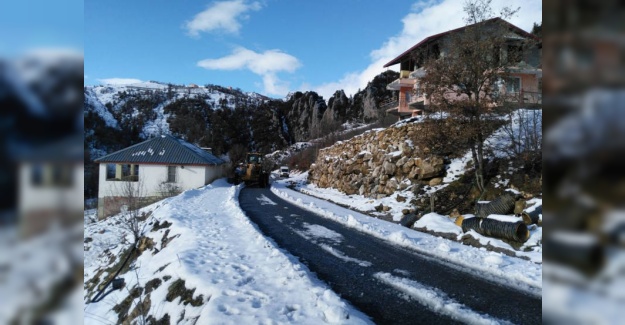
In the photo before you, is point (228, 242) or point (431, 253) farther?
point (228, 242)

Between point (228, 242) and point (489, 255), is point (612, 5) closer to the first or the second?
point (489, 255)

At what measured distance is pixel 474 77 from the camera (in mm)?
13742

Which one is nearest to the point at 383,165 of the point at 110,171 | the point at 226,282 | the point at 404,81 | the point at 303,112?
the point at 404,81

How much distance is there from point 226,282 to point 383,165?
1405cm

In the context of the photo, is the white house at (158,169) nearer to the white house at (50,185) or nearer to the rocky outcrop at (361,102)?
the white house at (50,185)

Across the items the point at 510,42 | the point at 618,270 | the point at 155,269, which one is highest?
the point at 510,42

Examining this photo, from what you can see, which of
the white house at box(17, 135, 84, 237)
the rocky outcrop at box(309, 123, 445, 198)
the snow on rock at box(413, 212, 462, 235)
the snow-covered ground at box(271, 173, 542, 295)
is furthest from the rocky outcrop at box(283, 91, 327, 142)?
the white house at box(17, 135, 84, 237)

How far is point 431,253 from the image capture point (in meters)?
8.61

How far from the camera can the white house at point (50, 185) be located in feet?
2.91

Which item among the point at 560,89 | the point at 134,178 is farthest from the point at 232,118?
the point at 560,89

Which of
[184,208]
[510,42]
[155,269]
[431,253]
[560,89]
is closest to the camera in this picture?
[560,89]

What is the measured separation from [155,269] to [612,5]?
8.75 meters

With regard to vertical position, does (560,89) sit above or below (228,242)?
above

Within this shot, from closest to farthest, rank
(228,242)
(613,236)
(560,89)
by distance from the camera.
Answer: (613,236) < (560,89) < (228,242)
